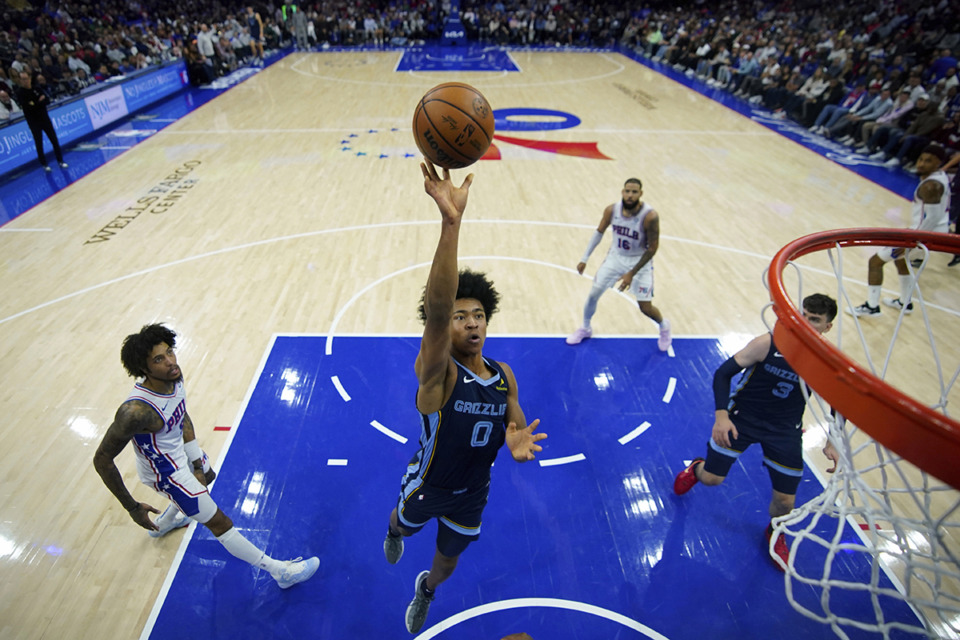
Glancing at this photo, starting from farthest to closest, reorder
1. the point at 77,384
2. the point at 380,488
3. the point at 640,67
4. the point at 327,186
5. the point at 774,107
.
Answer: the point at 640,67
the point at 774,107
the point at 327,186
the point at 77,384
the point at 380,488

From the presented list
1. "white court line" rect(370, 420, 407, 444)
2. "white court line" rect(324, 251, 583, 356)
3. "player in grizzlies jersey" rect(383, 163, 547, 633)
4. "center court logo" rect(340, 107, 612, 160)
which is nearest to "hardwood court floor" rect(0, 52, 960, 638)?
"white court line" rect(324, 251, 583, 356)

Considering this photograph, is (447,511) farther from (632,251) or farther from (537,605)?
(632,251)

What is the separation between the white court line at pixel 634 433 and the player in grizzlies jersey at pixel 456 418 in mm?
2066

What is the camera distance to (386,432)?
4.58 meters

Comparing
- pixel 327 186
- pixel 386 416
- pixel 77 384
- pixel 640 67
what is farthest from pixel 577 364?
pixel 640 67

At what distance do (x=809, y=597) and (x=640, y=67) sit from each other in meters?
22.2

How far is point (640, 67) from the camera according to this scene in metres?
21.7

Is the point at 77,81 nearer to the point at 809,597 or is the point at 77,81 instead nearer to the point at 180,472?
the point at 180,472

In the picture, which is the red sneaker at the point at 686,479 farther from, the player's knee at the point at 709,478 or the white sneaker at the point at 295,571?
the white sneaker at the point at 295,571

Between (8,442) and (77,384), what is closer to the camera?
(8,442)

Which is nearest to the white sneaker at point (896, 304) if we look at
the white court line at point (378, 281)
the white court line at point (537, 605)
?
the white court line at point (378, 281)

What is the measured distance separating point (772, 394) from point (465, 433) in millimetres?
2096

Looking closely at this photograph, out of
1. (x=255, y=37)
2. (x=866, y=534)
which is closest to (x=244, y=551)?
(x=866, y=534)

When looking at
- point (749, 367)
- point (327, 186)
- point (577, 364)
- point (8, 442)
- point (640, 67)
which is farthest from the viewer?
point (640, 67)
